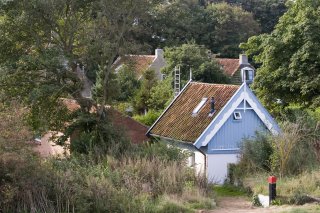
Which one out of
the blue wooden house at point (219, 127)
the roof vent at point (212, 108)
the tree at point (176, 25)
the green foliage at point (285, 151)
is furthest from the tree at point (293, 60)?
the tree at point (176, 25)

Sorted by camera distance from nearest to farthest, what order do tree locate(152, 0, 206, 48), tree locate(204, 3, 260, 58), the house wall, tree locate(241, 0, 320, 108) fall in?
the house wall, tree locate(241, 0, 320, 108), tree locate(152, 0, 206, 48), tree locate(204, 3, 260, 58)

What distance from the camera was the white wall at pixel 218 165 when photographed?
27.2m

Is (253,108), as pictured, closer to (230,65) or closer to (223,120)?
(223,120)

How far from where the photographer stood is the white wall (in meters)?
27.2

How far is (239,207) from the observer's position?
72.7 feet

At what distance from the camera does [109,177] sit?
21.2 metres

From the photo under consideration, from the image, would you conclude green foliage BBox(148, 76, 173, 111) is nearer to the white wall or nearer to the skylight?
the skylight

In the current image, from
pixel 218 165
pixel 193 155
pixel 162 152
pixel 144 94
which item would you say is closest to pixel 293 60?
pixel 218 165

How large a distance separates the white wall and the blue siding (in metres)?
0.28

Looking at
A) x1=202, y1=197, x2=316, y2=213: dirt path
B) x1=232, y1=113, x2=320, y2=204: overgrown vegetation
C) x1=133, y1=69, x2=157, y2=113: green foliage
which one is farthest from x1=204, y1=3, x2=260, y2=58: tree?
x1=202, y1=197, x2=316, y2=213: dirt path

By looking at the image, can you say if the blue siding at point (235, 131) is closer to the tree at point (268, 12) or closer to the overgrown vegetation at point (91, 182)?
the overgrown vegetation at point (91, 182)

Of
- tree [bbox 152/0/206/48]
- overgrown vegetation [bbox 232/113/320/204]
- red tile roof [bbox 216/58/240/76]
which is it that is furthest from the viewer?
tree [bbox 152/0/206/48]

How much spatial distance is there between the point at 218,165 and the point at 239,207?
5.32m

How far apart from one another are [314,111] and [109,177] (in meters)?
14.8
